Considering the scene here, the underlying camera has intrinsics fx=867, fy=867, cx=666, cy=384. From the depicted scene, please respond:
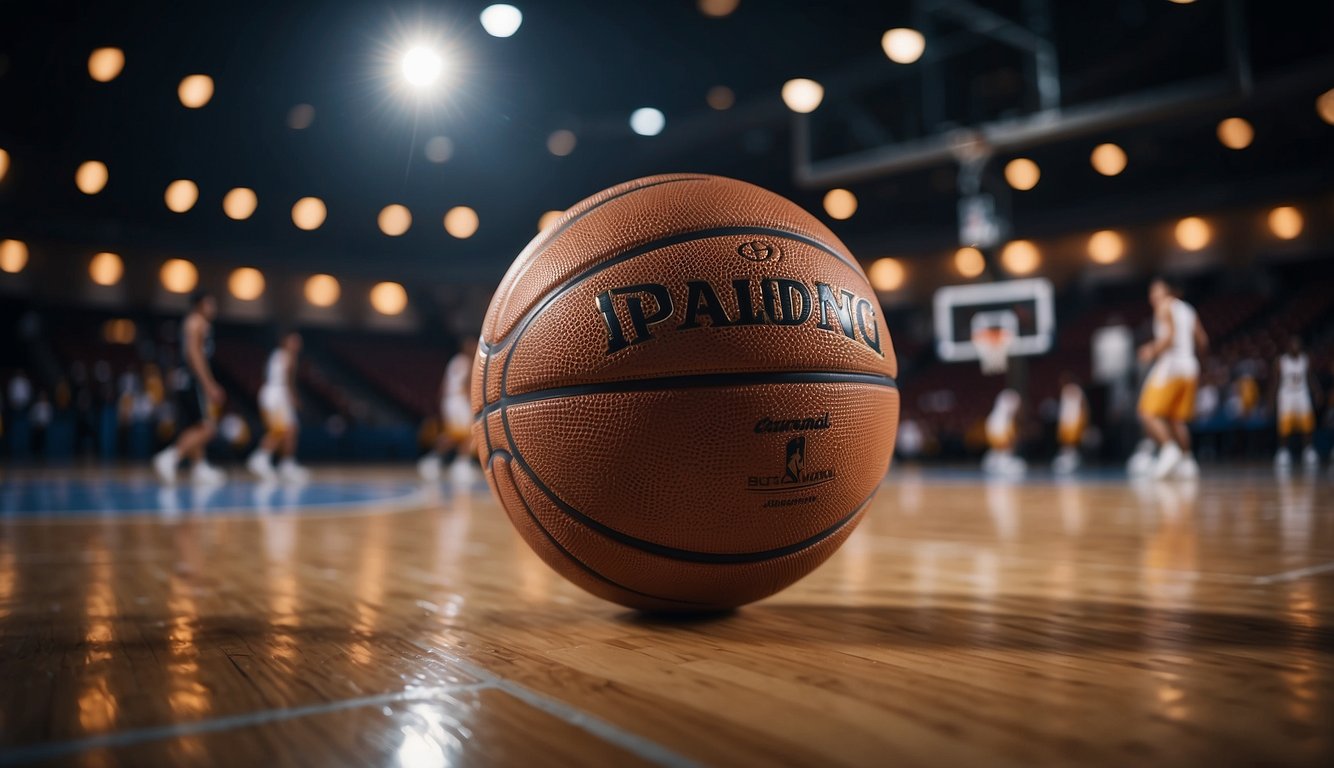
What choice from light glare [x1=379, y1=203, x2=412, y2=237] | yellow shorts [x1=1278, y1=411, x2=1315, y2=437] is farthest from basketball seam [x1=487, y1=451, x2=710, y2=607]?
light glare [x1=379, y1=203, x2=412, y2=237]

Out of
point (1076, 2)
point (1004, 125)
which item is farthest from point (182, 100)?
point (1076, 2)

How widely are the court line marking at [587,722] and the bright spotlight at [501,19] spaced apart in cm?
611

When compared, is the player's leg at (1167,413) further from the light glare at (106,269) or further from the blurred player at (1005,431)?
the light glare at (106,269)

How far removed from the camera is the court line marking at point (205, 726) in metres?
0.79

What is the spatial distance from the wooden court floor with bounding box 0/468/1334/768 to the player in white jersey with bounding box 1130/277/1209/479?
4399 millimetres

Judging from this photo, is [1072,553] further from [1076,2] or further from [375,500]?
[1076,2]

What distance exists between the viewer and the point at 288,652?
1193mm

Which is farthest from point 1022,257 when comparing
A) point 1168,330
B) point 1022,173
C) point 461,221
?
point 1168,330

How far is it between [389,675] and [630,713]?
355 millimetres

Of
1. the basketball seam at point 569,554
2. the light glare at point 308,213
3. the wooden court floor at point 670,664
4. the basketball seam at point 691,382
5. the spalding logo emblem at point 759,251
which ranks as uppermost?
the light glare at point 308,213

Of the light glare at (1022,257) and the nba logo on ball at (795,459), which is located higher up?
the light glare at (1022,257)

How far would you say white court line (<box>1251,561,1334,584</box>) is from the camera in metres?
1.74

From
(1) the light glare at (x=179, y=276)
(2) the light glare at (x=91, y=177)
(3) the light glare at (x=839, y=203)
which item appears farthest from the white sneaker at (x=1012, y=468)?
(1) the light glare at (x=179, y=276)

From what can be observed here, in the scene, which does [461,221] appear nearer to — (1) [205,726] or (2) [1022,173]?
(2) [1022,173]
